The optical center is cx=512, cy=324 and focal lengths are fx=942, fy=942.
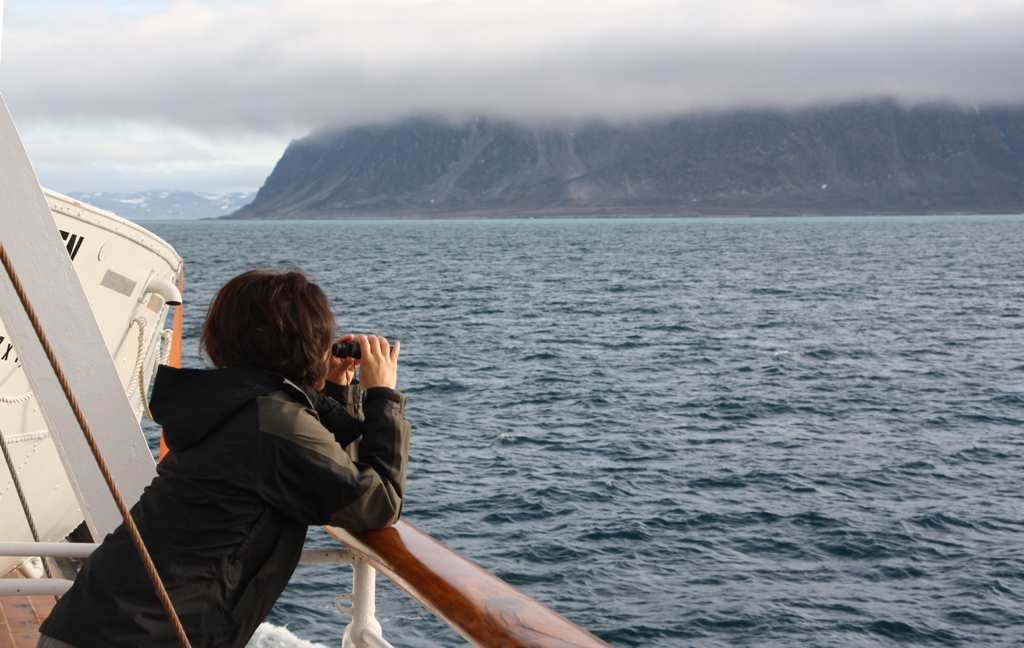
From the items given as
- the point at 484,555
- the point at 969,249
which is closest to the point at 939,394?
the point at 484,555

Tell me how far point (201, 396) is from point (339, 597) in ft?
1.86

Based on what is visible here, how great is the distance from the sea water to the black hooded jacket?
6980 millimetres

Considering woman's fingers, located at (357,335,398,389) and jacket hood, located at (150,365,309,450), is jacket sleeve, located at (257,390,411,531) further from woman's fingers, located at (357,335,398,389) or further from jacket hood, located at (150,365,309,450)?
woman's fingers, located at (357,335,398,389)

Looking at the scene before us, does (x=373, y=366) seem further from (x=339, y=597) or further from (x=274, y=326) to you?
(x=339, y=597)

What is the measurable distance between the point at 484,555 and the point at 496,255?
6736 centimetres

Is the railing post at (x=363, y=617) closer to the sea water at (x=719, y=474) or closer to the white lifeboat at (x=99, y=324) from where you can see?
the white lifeboat at (x=99, y=324)

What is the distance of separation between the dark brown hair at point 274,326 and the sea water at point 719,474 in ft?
23.0


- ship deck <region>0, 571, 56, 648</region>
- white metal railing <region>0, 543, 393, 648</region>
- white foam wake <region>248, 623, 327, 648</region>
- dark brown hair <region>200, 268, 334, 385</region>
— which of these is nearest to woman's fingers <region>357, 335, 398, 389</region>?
dark brown hair <region>200, 268, 334, 385</region>

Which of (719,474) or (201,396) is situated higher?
(201,396)

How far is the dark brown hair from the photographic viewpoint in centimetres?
184

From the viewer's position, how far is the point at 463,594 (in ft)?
5.34

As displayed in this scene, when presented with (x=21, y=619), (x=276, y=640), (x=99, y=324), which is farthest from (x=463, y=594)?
(x=276, y=640)

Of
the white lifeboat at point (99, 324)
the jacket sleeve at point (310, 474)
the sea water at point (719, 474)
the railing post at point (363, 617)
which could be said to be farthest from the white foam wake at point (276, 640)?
the jacket sleeve at point (310, 474)

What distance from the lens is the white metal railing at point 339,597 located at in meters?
2.02
